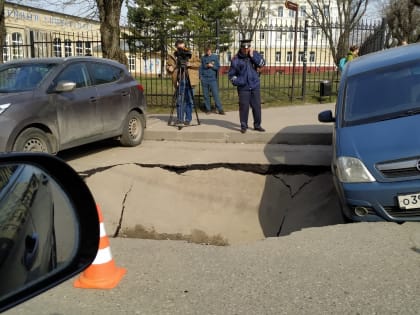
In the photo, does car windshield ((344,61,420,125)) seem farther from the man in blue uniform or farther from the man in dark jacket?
the man in blue uniform

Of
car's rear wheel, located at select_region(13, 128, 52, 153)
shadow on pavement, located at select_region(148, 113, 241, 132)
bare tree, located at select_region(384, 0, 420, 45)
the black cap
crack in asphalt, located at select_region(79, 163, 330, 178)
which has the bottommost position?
crack in asphalt, located at select_region(79, 163, 330, 178)

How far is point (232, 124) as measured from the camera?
36.2 feet

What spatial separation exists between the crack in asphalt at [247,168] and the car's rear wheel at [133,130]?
132 cm

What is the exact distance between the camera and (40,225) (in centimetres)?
164

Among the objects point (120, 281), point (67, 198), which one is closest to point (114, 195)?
point (120, 281)

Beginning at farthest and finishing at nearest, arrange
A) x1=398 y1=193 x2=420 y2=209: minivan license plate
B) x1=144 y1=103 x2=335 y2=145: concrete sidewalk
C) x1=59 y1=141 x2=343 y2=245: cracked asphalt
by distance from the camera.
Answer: x1=144 y1=103 x2=335 y2=145: concrete sidewalk
x1=59 y1=141 x2=343 y2=245: cracked asphalt
x1=398 y1=193 x2=420 y2=209: minivan license plate

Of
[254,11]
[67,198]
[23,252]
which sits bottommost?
[23,252]

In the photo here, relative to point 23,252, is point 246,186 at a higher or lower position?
lower

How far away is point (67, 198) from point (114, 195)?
5644mm

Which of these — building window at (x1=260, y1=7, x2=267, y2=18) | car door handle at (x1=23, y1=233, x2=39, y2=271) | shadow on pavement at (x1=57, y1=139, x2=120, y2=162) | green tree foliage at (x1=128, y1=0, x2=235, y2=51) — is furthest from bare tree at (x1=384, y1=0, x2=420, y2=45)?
car door handle at (x1=23, y1=233, x2=39, y2=271)

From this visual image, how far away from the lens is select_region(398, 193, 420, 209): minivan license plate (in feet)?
14.5

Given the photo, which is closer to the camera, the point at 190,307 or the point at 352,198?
the point at 190,307

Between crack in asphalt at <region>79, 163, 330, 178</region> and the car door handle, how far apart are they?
20.0 ft

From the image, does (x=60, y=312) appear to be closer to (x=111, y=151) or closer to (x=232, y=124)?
(x=111, y=151)
